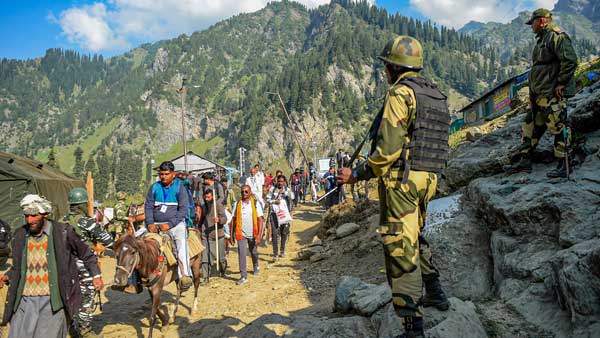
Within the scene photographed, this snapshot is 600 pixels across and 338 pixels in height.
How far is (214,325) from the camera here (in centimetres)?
627

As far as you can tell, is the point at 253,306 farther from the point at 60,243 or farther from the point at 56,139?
the point at 56,139

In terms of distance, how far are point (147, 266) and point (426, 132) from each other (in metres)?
4.41

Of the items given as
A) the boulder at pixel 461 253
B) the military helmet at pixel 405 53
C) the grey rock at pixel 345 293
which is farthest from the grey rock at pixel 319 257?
the military helmet at pixel 405 53

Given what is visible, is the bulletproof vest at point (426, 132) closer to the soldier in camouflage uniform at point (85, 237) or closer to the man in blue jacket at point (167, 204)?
the soldier in camouflage uniform at point (85, 237)

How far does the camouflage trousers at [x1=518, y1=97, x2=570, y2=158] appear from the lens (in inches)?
200

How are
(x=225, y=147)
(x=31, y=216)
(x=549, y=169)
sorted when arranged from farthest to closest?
(x=225, y=147) → (x=549, y=169) → (x=31, y=216)

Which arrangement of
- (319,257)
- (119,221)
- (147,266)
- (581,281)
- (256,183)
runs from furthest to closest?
(256,183), (119,221), (319,257), (147,266), (581,281)

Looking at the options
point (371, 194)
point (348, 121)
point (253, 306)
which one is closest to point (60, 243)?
point (253, 306)

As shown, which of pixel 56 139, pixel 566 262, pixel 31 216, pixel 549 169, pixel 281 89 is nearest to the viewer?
pixel 566 262

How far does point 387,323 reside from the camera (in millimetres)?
3912

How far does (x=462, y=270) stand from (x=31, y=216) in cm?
490

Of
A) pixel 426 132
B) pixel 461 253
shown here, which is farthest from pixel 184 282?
pixel 426 132

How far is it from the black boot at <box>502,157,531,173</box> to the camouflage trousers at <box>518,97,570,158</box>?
0.10m

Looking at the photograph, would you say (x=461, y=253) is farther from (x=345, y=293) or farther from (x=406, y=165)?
(x=406, y=165)
